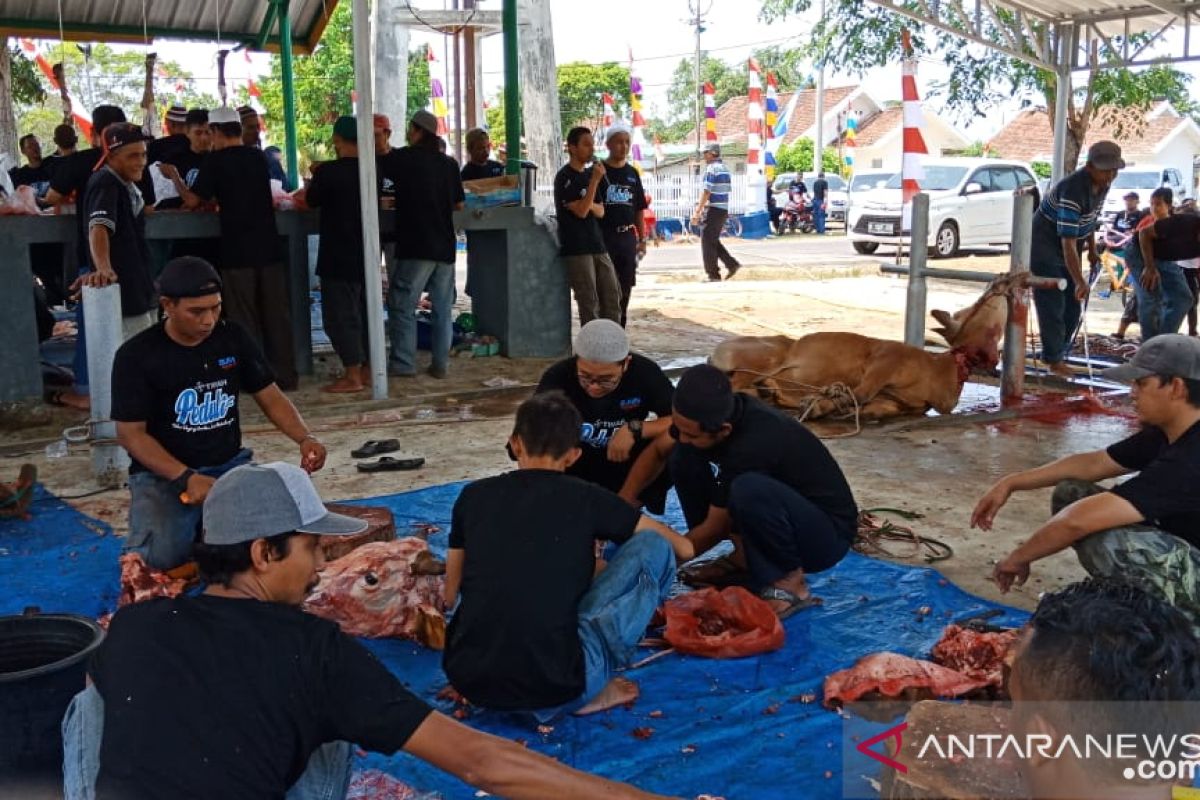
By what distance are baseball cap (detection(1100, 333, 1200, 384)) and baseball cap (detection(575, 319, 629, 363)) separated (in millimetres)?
1936

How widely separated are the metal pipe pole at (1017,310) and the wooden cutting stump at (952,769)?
5633mm

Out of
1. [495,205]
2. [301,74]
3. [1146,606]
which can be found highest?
[301,74]

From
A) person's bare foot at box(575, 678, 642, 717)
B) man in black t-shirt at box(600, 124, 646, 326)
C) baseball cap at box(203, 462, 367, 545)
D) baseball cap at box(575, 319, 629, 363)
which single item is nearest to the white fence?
man in black t-shirt at box(600, 124, 646, 326)

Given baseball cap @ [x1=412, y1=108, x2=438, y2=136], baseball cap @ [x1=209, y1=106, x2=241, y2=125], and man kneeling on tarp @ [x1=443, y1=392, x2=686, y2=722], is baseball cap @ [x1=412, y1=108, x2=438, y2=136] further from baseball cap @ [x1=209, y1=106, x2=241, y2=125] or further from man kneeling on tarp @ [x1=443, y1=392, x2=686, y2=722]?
man kneeling on tarp @ [x1=443, y1=392, x2=686, y2=722]

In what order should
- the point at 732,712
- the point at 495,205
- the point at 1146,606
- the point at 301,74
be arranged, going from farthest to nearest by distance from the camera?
the point at 301,74 < the point at 495,205 < the point at 732,712 < the point at 1146,606

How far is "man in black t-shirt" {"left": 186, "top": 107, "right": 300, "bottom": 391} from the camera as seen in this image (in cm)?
845

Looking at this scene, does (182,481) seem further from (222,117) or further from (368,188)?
(222,117)

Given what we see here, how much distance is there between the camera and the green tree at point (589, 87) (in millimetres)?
48469

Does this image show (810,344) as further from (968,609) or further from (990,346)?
(968,609)

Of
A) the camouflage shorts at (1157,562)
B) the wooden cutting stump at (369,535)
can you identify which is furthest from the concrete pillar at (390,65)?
the camouflage shorts at (1157,562)

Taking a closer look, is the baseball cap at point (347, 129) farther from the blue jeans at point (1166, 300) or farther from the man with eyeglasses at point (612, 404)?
the blue jeans at point (1166, 300)

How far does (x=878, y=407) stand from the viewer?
26.3 feet

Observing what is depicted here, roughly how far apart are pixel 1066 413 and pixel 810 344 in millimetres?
1910

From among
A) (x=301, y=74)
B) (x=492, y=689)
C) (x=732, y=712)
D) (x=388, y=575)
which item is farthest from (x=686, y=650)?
(x=301, y=74)
